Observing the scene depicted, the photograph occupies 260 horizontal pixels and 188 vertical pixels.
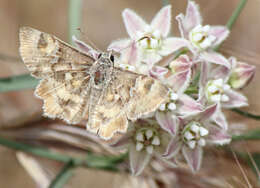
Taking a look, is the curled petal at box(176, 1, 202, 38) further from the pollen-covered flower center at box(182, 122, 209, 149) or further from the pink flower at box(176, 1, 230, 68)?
the pollen-covered flower center at box(182, 122, 209, 149)

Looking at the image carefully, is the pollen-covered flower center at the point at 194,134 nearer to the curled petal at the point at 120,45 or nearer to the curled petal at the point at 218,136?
the curled petal at the point at 218,136

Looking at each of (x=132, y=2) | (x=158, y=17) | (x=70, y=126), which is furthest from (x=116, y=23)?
(x=158, y=17)

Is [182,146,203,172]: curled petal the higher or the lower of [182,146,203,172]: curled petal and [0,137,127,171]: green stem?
the higher

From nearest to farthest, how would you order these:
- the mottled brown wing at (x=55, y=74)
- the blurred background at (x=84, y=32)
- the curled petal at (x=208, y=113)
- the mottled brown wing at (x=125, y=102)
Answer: the mottled brown wing at (x=125, y=102)
the mottled brown wing at (x=55, y=74)
the curled petal at (x=208, y=113)
the blurred background at (x=84, y=32)

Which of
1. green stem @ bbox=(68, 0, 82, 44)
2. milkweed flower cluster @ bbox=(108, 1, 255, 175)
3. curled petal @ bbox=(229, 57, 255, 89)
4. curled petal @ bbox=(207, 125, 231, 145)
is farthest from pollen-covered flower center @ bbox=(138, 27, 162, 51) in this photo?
green stem @ bbox=(68, 0, 82, 44)

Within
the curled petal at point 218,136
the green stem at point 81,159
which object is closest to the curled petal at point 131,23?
the curled petal at point 218,136
